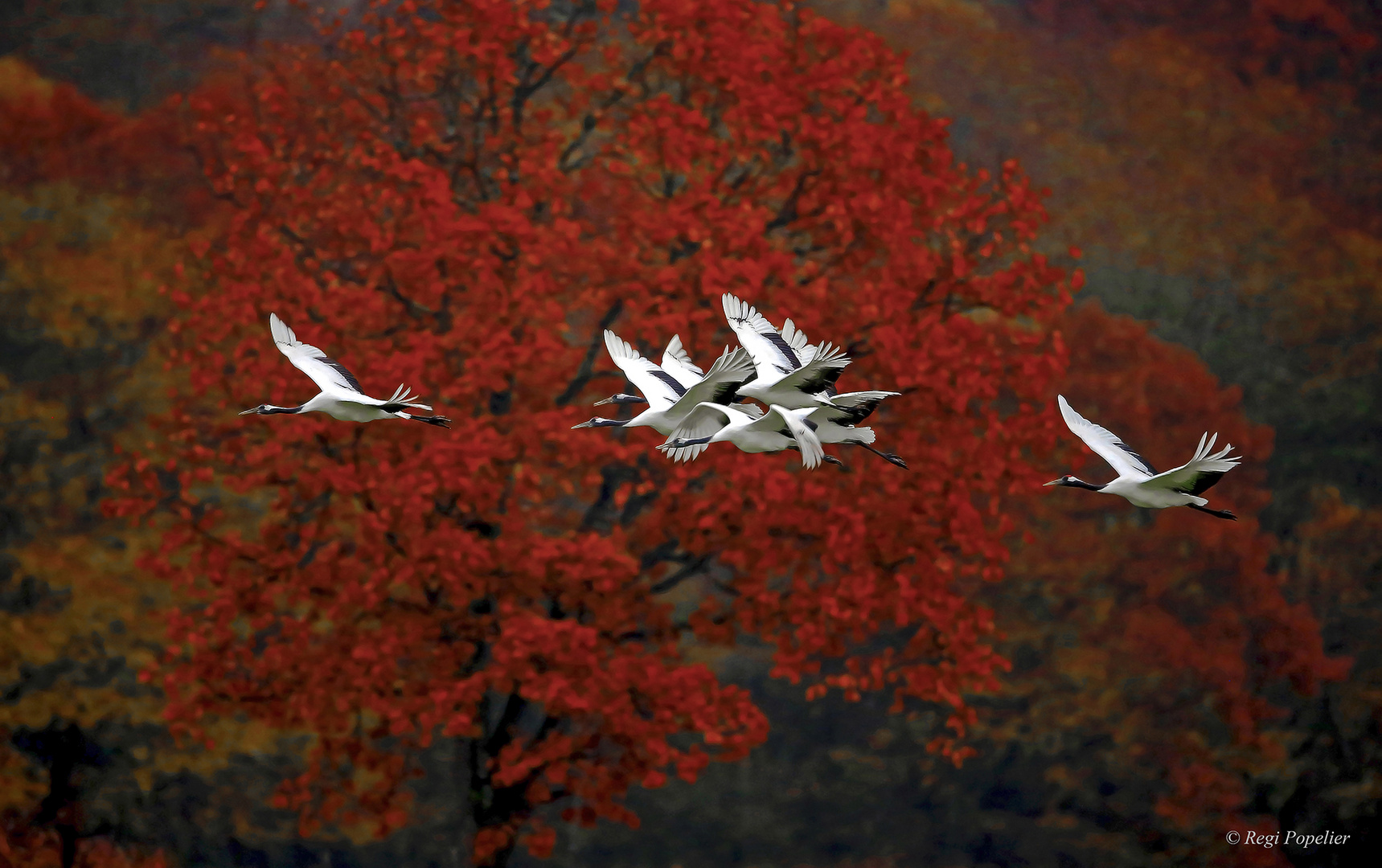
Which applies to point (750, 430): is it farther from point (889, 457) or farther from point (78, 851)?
point (78, 851)

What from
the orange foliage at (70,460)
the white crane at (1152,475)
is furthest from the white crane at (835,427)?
the orange foliage at (70,460)

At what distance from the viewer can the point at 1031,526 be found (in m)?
10.6

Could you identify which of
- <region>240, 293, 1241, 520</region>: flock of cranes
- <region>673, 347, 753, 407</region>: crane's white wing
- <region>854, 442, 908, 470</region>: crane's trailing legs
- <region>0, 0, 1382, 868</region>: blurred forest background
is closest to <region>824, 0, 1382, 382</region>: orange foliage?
<region>0, 0, 1382, 868</region>: blurred forest background

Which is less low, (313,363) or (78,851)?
(313,363)

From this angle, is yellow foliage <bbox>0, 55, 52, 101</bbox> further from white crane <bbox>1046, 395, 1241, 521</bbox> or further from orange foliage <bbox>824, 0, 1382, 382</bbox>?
white crane <bbox>1046, 395, 1241, 521</bbox>

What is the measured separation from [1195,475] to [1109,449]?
1.94 feet

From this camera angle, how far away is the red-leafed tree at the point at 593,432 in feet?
21.2

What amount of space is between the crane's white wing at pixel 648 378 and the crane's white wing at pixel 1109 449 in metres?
1.46

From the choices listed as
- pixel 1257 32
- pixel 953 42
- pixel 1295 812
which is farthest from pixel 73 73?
pixel 1295 812

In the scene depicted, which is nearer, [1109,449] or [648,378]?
[1109,449]

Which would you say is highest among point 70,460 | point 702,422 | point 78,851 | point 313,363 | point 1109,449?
point 1109,449

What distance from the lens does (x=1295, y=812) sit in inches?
420

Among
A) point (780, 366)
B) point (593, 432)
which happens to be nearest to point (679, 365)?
point (593, 432)

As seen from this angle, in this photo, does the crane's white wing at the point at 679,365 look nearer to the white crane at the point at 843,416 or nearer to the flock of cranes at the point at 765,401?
the flock of cranes at the point at 765,401
